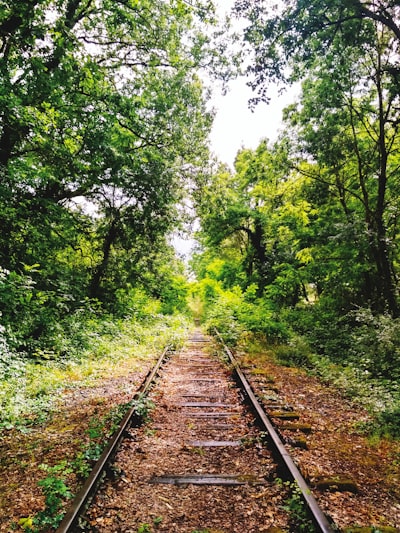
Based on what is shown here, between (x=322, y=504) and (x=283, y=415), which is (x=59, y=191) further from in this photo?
(x=322, y=504)

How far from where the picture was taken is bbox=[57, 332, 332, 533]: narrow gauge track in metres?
2.79

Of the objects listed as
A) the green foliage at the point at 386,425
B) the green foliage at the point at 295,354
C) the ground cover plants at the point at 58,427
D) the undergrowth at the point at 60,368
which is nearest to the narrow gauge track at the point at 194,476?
the ground cover plants at the point at 58,427

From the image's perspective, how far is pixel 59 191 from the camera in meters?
11.4

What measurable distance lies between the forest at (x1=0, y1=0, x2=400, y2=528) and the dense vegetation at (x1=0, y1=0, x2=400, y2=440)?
0.20 ft

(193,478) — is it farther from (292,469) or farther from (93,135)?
(93,135)

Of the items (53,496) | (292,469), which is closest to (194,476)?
(292,469)

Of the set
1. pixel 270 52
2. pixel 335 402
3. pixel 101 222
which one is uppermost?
pixel 270 52

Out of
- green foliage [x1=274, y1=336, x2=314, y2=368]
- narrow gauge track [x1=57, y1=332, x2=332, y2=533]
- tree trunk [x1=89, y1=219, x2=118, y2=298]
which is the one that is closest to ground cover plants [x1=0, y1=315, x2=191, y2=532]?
narrow gauge track [x1=57, y1=332, x2=332, y2=533]

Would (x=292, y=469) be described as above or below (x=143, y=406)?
above

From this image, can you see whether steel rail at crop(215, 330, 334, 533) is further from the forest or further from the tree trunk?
the tree trunk

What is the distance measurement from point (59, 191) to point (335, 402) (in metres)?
10.5

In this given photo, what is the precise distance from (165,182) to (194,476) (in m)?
10.1

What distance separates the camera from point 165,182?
39.5 feet

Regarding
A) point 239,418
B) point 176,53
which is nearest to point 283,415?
point 239,418
